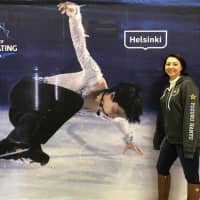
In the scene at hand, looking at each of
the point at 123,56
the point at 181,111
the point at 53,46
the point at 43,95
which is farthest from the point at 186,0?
the point at 43,95

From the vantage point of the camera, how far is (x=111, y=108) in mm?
3043

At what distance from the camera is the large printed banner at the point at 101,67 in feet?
9.71

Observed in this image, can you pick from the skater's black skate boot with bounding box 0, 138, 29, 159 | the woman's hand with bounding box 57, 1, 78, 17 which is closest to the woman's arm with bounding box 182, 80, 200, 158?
the woman's hand with bounding box 57, 1, 78, 17

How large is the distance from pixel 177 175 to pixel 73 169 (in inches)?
29.7

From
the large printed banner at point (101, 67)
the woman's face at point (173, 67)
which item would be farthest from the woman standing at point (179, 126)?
the large printed banner at point (101, 67)

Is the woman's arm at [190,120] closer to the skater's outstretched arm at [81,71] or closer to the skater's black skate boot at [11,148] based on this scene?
the skater's outstretched arm at [81,71]

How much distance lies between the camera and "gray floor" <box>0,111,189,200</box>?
3.04 metres

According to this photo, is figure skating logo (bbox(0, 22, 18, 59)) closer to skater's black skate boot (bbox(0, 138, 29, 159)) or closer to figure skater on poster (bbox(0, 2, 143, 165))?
figure skater on poster (bbox(0, 2, 143, 165))

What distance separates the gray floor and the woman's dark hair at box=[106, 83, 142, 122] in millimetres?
65

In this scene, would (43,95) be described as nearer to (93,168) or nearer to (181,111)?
(93,168)

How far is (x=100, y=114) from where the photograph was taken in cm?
304

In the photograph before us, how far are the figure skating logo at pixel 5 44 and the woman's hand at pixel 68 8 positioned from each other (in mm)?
397

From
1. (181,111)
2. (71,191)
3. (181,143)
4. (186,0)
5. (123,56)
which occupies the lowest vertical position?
(71,191)

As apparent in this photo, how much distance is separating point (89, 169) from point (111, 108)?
1.53 ft
